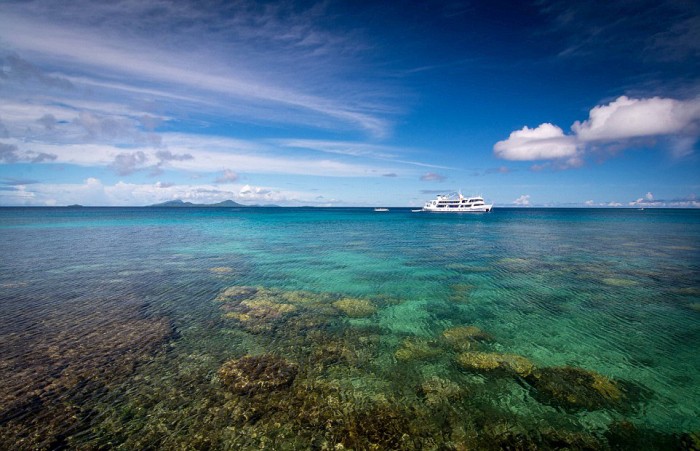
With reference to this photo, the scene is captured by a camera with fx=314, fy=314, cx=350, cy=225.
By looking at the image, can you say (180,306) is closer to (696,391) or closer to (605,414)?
(605,414)

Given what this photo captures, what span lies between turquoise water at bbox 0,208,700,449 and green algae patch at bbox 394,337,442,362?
0.11 metres

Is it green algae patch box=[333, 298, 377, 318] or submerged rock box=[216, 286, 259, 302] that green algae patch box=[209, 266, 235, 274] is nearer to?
submerged rock box=[216, 286, 259, 302]

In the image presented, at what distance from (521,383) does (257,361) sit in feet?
36.5

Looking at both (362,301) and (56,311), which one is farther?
(362,301)

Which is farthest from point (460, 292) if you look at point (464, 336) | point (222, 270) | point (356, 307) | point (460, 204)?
point (460, 204)

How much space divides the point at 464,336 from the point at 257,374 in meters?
10.8

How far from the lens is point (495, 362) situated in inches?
562

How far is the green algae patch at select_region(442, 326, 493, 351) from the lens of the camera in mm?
16062

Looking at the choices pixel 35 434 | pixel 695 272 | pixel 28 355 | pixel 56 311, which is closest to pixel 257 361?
pixel 35 434

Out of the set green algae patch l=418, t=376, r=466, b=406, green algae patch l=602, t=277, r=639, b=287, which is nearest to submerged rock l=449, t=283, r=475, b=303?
green algae patch l=418, t=376, r=466, b=406

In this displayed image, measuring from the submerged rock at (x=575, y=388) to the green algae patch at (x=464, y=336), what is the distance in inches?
126

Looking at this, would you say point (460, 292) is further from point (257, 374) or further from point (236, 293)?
point (257, 374)

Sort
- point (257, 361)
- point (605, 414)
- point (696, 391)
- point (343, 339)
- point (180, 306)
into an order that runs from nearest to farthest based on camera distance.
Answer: point (605, 414)
point (696, 391)
point (257, 361)
point (343, 339)
point (180, 306)

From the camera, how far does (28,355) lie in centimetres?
1407
